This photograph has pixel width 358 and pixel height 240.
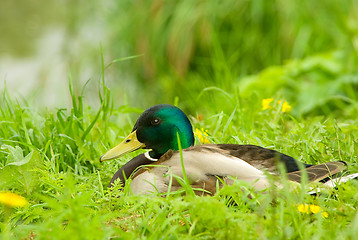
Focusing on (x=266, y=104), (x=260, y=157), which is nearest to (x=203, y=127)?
(x=266, y=104)

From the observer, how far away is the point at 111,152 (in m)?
2.81

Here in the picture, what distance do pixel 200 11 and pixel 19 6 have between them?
12.8 ft

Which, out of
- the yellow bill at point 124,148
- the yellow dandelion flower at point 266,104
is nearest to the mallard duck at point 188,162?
the yellow bill at point 124,148

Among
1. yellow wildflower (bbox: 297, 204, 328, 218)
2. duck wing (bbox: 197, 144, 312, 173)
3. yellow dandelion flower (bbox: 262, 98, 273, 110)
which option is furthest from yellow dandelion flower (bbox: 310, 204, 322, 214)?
yellow dandelion flower (bbox: 262, 98, 273, 110)

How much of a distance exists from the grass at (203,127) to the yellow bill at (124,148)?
123 mm

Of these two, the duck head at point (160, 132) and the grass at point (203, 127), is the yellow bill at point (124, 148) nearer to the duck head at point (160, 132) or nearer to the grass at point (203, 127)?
the duck head at point (160, 132)

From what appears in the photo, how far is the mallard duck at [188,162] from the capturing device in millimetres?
2377

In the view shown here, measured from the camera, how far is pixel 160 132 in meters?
2.81

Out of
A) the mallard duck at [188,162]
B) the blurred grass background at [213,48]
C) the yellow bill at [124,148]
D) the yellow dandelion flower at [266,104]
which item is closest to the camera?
the mallard duck at [188,162]

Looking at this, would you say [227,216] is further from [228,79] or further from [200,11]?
[200,11]

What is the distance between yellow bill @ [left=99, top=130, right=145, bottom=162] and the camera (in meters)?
2.80

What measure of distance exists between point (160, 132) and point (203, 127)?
639mm

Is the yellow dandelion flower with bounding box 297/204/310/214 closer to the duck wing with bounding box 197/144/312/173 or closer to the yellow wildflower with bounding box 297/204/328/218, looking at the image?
the yellow wildflower with bounding box 297/204/328/218

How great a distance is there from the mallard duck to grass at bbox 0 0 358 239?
97 millimetres
